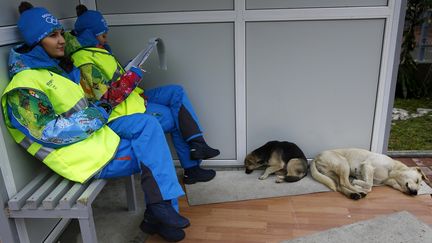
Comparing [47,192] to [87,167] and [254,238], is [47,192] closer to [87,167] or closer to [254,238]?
[87,167]

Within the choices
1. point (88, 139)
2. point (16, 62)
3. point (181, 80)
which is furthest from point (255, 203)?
point (16, 62)

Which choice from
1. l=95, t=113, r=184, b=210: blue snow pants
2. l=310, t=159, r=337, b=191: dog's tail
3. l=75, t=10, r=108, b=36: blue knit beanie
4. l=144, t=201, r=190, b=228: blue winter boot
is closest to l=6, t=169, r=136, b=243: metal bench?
l=95, t=113, r=184, b=210: blue snow pants

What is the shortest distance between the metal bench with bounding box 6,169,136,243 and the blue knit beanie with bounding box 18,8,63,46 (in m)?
0.77

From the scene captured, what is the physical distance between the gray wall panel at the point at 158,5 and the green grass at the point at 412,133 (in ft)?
7.80

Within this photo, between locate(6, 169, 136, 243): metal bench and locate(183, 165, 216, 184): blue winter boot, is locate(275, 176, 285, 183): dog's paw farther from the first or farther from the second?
locate(6, 169, 136, 243): metal bench

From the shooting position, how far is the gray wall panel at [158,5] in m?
2.94

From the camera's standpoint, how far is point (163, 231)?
238 centimetres

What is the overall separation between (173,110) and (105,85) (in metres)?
0.66

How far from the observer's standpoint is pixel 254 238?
240 centimetres

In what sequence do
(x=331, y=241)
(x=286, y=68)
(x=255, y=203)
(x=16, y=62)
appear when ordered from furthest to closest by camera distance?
1. (x=286, y=68)
2. (x=255, y=203)
3. (x=331, y=241)
4. (x=16, y=62)

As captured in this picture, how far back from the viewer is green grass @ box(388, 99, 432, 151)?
156 inches

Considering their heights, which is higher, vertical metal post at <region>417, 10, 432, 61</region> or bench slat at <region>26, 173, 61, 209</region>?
vertical metal post at <region>417, 10, 432, 61</region>

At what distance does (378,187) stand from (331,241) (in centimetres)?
91

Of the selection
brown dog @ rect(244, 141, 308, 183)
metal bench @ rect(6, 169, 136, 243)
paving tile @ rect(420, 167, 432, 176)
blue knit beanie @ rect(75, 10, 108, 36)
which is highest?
blue knit beanie @ rect(75, 10, 108, 36)
